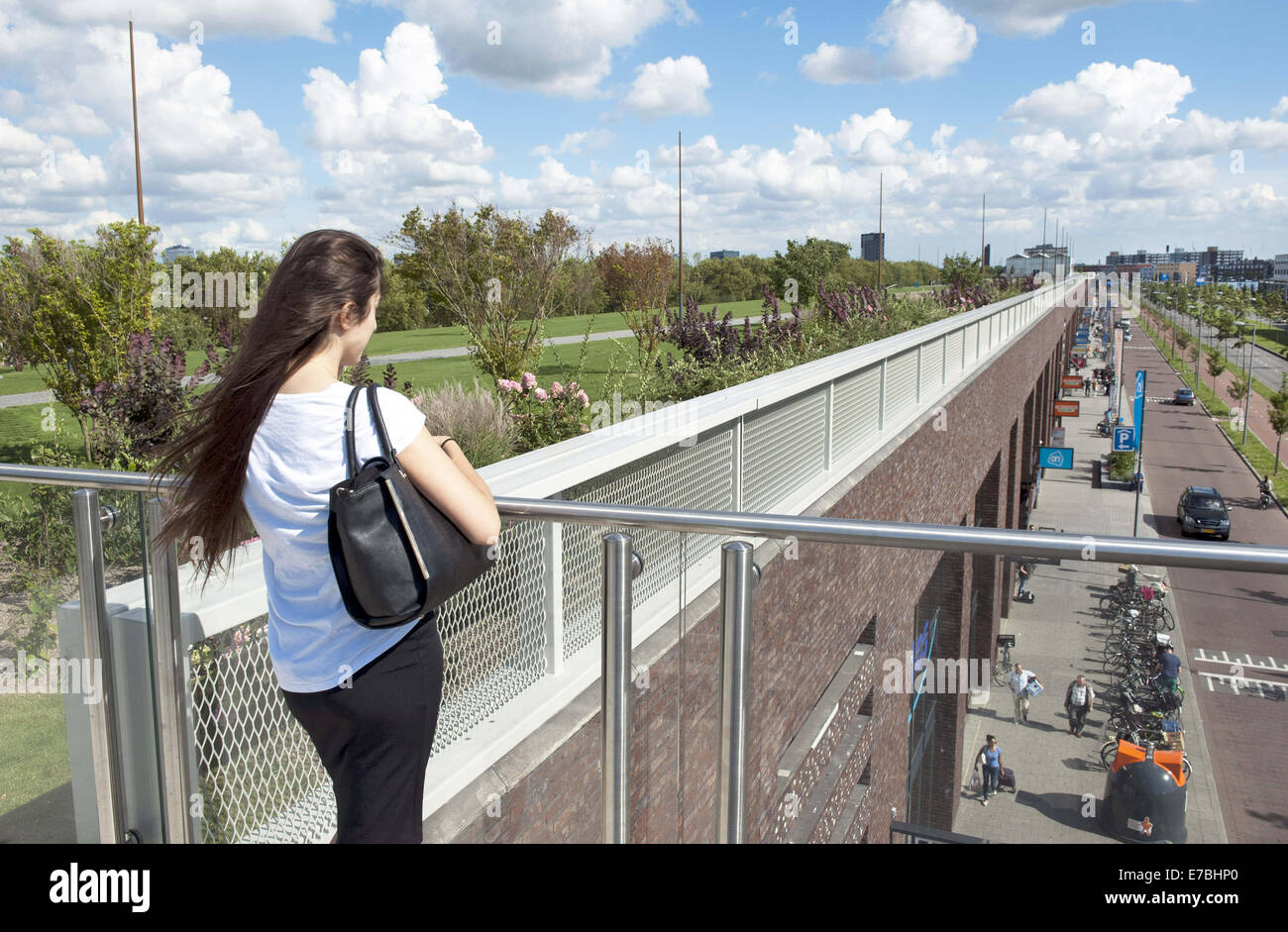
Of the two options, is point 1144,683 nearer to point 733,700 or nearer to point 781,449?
point 733,700

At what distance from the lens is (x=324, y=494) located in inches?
78.3

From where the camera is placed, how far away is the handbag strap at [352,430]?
6.43 feet

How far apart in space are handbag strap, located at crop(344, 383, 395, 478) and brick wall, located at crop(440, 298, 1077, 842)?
35.9 inches

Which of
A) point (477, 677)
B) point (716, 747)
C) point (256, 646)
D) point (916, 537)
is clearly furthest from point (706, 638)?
point (256, 646)

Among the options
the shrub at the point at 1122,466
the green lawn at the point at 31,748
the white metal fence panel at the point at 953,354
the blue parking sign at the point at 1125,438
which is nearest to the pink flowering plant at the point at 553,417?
the green lawn at the point at 31,748

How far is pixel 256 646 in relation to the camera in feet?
8.15

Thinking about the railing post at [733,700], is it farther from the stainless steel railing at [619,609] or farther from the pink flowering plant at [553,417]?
the pink flowering plant at [553,417]

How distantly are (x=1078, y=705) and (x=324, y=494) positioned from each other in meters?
1.73

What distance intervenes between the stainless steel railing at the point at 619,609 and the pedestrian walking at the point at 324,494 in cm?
47

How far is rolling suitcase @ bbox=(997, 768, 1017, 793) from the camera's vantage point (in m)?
2.17

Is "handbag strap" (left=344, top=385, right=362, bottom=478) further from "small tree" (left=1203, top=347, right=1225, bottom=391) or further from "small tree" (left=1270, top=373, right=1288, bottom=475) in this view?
"small tree" (left=1203, top=347, right=1225, bottom=391)

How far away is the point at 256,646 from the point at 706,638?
1.20m

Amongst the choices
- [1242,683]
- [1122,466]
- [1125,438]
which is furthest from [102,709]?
[1122,466]
